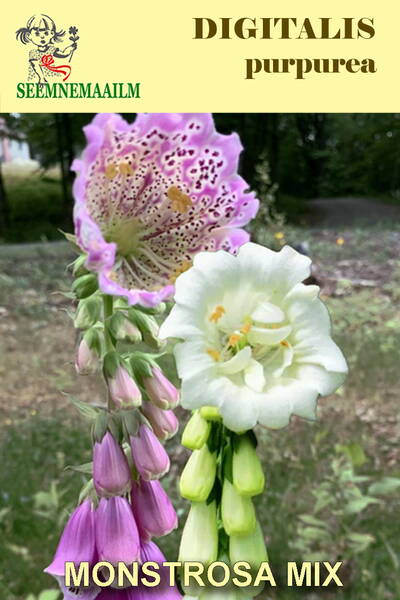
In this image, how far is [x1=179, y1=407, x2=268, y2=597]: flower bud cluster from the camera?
0.50m

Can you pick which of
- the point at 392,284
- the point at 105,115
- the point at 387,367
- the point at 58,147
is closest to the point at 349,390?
the point at 387,367

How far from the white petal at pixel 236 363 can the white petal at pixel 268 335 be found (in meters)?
0.02

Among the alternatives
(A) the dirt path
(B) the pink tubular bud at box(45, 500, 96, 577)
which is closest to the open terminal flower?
(B) the pink tubular bud at box(45, 500, 96, 577)

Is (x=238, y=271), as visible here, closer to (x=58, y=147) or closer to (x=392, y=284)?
(x=392, y=284)

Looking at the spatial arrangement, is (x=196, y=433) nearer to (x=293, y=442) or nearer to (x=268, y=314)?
(x=268, y=314)

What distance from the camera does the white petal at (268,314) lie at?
1.52 ft

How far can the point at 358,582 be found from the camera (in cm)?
166

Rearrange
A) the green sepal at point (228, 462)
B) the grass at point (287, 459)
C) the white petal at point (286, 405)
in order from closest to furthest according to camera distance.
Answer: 1. the white petal at point (286, 405)
2. the green sepal at point (228, 462)
3. the grass at point (287, 459)

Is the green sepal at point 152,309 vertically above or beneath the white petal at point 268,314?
beneath

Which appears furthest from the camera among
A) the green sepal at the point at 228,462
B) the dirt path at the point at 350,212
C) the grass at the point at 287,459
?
the dirt path at the point at 350,212

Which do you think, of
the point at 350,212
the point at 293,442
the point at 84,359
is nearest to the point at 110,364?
the point at 84,359

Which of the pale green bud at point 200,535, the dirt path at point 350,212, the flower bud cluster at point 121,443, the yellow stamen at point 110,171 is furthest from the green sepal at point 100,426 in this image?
the dirt path at point 350,212

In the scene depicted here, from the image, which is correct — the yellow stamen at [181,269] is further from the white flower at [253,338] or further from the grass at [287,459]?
the grass at [287,459]

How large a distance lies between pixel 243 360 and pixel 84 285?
14cm
